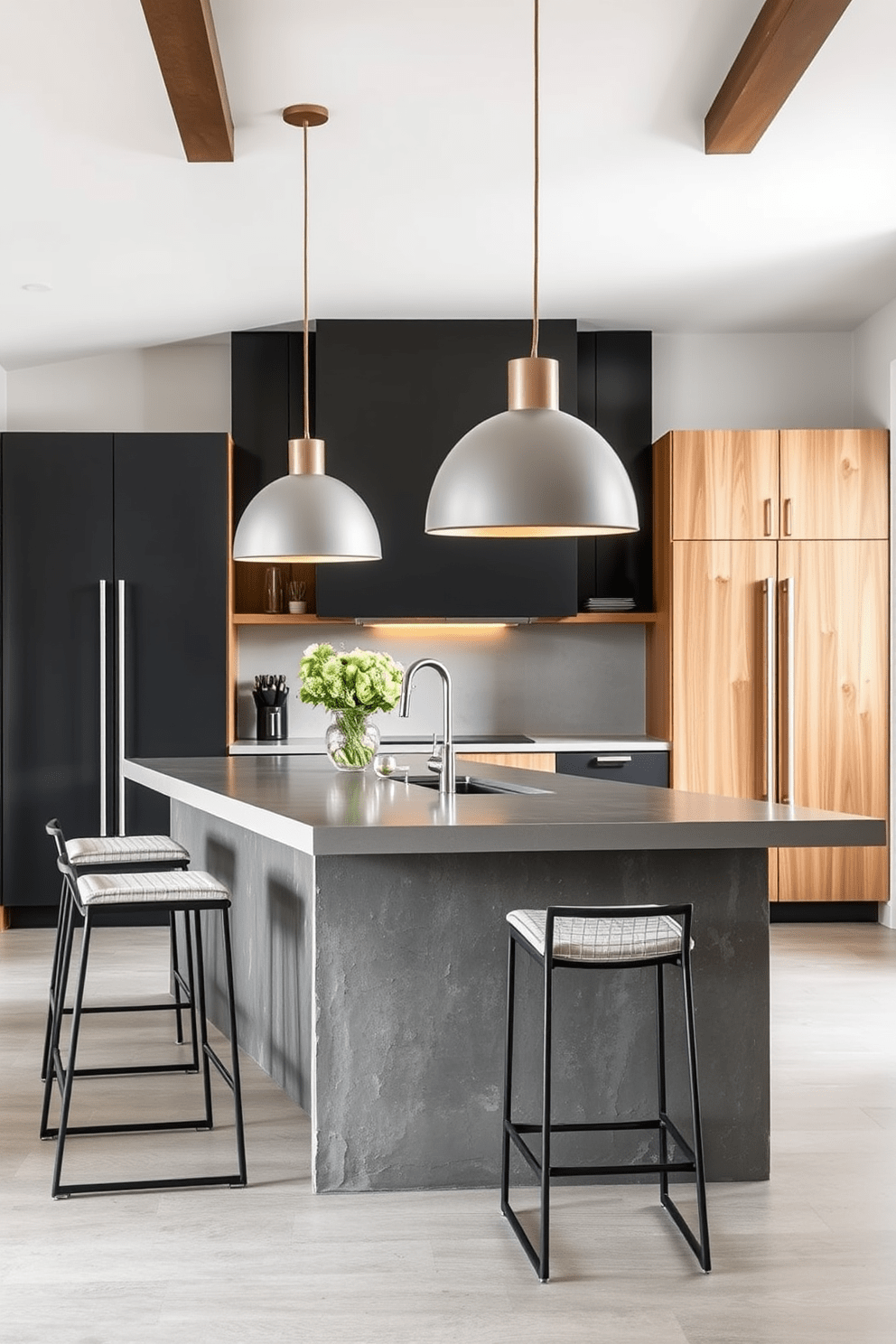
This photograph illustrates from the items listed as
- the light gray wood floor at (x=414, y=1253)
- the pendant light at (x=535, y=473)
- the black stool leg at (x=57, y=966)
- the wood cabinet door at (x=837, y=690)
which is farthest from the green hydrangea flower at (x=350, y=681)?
the wood cabinet door at (x=837, y=690)

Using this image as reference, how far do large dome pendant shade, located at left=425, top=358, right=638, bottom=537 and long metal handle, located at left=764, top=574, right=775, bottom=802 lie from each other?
10.9 ft

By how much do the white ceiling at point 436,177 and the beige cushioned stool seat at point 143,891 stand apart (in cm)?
210

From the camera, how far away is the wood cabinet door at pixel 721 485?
20.3 ft

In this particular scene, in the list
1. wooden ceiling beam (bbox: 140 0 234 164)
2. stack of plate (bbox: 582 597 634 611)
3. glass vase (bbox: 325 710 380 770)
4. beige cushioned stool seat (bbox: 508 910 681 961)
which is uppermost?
wooden ceiling beam (bbox: 140 0 234 164)

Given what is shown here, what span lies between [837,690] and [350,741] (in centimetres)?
271

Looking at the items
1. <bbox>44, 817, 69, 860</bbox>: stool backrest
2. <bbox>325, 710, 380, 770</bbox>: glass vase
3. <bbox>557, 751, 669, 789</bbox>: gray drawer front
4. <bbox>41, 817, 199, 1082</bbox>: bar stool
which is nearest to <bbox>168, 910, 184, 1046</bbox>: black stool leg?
<bbox>41, 817, 199, 1082</bbox>: bar stool

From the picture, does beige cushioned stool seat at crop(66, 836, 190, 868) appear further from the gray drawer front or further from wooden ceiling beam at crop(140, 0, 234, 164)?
the gray drawer front

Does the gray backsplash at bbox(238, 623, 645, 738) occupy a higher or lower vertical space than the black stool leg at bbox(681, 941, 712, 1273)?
higher

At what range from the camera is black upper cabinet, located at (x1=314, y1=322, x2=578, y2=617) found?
247 inches

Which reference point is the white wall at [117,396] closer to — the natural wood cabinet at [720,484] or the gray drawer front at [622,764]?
the natural wood cabinet at [720,484]

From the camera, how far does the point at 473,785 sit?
4.36 metres

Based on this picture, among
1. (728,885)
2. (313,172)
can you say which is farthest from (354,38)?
(728,885)

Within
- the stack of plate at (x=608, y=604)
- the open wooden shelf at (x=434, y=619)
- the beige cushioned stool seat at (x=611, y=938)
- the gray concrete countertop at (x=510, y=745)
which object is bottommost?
the beige cushioned stool seat at (x=611, y=938)

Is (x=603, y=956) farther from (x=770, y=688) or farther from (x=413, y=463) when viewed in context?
(x=413, y=463)
